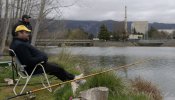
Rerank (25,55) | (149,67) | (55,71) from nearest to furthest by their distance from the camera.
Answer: (25,55)
(55,71)
(149,67)

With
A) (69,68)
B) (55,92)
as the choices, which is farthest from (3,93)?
(69,68)

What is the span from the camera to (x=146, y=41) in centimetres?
10600

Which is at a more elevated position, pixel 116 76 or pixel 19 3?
pixel 19 3

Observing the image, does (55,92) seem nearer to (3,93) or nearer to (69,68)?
(3,93)

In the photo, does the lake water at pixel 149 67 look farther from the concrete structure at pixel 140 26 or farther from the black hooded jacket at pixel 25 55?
the concrete structure at pixel 140 26

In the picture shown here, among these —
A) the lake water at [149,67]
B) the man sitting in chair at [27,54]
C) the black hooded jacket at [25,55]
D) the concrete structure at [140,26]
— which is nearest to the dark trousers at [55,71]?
the man sitting in chair at [27,54]

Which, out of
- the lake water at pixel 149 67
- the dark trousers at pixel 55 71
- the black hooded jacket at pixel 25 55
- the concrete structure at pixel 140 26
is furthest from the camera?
the concrete structure at pixel 140 26

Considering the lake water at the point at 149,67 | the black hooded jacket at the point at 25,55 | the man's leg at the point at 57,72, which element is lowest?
the lake water at the point at 149,67

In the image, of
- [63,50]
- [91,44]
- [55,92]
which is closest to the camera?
[55,92]

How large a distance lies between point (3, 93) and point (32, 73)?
45.3 inches

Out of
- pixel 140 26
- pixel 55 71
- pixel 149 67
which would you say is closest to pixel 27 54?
pixel 55 71

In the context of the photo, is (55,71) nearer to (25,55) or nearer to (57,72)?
(57,72)

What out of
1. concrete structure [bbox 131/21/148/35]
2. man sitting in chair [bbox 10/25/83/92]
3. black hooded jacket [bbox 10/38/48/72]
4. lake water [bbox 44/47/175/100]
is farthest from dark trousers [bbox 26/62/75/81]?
concrete structure [bbox 131/21/148/35]

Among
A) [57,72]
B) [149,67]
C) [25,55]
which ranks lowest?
[149,67]
